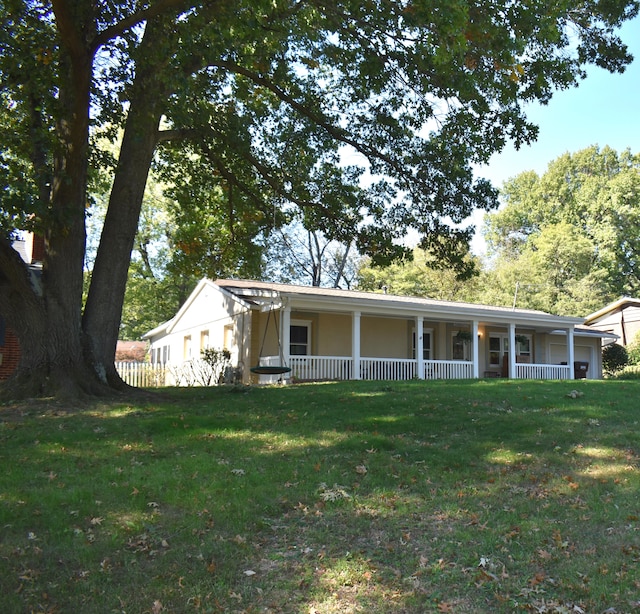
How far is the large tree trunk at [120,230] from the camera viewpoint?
9.78m

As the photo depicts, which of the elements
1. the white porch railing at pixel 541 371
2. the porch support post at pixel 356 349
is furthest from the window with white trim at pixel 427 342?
the porch support post at pixel 356 349

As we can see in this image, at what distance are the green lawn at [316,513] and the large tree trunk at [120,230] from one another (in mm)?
2132

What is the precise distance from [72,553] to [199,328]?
19882 mm

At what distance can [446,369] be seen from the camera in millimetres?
19484

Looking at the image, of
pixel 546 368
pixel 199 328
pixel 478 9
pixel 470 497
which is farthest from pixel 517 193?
pixel 470 497

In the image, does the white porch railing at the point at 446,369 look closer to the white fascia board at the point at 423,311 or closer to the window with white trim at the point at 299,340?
the white fascia board at the point at 423,311

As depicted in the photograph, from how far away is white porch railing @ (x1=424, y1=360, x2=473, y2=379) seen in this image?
19.2 m

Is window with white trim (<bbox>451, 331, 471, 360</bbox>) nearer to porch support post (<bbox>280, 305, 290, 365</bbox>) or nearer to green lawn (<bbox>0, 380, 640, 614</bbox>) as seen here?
porch support post (<bbox>280, 305, 290, 365</bbox>)

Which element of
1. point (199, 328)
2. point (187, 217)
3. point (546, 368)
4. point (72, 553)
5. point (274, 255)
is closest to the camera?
point (72, 553)

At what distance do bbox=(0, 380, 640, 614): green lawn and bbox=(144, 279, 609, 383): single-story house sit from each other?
8.52 meters

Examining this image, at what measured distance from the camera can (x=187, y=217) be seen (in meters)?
16.7

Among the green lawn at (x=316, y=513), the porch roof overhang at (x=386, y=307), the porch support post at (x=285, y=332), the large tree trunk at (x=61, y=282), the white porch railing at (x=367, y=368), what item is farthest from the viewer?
the white porch railing at (x=367, y=368)

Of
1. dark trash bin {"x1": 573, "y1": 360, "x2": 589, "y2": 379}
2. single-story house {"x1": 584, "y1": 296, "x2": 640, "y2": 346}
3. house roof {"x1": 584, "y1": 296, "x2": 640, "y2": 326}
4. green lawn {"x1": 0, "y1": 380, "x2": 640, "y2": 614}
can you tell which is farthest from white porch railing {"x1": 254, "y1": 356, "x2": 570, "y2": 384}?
single-story house {"x1": 584, "y1": 296, "x2": 640, "y2": 346}

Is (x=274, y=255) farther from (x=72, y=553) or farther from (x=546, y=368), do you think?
(x=72, y=553)
